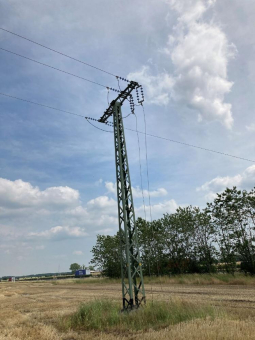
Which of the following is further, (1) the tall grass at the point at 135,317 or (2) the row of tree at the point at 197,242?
(2) the row of tree at the point at 197,242

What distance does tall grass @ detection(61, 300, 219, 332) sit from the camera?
10.2 metres

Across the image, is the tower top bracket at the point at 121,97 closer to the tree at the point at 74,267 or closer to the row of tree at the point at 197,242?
the row of tree at the point at 197,242

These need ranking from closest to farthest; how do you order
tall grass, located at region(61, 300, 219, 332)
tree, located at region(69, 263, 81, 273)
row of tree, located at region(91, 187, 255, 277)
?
tall grass, located at region(61, 300, 219, 332), row of tree, located at region(91, 187, 255, 277), tree, located at region(69, 263, 81, 273)

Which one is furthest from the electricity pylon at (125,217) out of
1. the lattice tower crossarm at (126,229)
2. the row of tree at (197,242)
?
the row of tree at (197,242)

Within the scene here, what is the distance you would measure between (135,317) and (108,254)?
43739 mm

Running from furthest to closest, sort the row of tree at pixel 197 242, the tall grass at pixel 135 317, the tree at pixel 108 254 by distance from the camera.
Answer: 1. the tree at pixel 108 254
2. the row of tree at pixel 197 242
3. the tall grass at pixel 135 317

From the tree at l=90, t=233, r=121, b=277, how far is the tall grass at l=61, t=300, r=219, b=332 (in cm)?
4095

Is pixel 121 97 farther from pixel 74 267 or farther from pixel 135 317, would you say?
pixel 74 267

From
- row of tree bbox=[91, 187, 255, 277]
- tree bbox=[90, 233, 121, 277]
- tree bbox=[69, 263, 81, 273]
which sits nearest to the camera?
row of tree bbox=[91, 187, 255, 277]

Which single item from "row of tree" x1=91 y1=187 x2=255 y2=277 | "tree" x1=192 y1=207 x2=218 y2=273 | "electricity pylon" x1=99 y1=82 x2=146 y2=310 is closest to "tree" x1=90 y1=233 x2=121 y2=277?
"row of tree" x1=91 y1=187 x2=255 y2=277

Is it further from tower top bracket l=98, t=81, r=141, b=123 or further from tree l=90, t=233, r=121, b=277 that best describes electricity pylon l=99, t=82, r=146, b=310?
tree l=90, t=233, r=121, b=277

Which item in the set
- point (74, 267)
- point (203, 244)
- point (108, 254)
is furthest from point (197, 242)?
point (74, 267)

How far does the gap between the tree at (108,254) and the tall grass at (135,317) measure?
40.9 meters

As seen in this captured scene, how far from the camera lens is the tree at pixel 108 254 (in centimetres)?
5262
